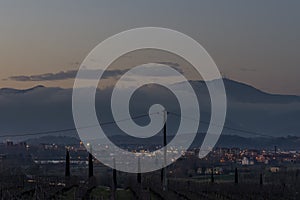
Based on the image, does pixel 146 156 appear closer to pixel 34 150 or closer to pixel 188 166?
pixel 34 150

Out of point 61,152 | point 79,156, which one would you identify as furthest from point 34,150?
point 79,156

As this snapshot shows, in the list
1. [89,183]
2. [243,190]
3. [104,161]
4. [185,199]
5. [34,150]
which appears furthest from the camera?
[34,150]

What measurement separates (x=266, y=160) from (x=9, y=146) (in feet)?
213

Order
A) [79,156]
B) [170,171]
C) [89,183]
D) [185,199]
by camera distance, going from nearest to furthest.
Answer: [185,199] → [89,183] → [170,171] → [79,156]

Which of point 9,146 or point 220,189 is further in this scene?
point 9,146

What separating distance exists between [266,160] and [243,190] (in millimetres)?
103200

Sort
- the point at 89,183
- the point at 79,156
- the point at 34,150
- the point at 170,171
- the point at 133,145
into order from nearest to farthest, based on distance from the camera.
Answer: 1. the point at 89,183
2. the point at 170,171
3. the point at 79,156
4. the point at 34,150
5. the point at 133,145

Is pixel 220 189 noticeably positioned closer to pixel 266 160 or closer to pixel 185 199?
pixel 185 199

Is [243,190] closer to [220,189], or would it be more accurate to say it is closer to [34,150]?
[220,189]

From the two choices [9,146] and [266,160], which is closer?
[266,160]

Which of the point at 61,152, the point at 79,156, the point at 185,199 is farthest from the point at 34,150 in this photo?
the point at 185,199

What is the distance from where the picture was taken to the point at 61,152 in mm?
161500

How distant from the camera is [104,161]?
13000cm

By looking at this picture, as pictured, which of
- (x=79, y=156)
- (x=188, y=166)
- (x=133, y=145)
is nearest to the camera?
(x=188, y=166)
